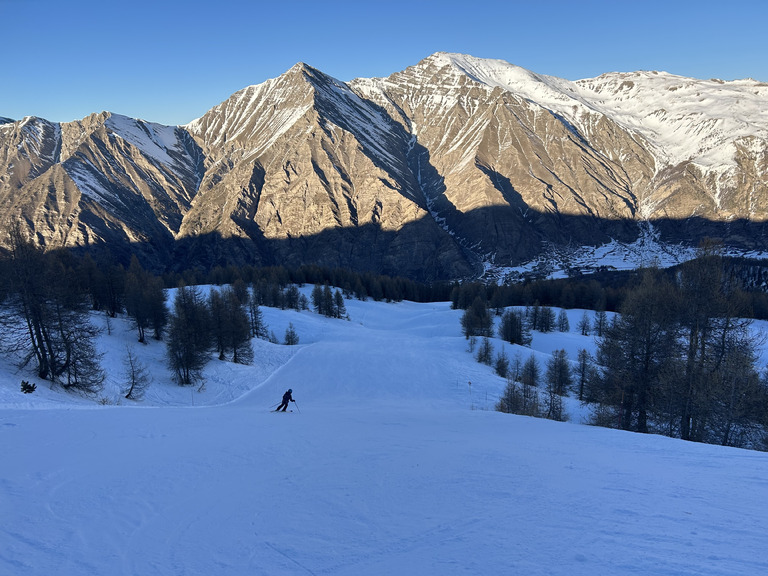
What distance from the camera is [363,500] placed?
264 inches

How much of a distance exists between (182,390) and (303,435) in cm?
2480

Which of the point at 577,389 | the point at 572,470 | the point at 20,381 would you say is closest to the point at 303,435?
the point at 572,470

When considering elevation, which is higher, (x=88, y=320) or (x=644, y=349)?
(x=644, y=349)

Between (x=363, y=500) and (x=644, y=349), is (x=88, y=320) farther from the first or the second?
(x=644, y=349)

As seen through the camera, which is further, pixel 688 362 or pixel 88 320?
pixel 88 320

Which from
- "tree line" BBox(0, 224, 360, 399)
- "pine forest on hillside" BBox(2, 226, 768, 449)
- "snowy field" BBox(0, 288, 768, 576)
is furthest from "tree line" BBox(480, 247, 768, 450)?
"tree line" BBox(0, 224, 360, 399)

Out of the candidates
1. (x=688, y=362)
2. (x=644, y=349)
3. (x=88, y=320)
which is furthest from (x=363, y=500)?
(x=88, y=320)

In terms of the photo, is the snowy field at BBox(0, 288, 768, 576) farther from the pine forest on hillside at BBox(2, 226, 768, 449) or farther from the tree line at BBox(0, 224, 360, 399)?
the tree line at BBox(0, 224, 360, 399)

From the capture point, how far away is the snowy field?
480 centimetres

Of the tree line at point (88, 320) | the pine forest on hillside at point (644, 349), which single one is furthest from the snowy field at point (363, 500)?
the tree line at point (88, 320)

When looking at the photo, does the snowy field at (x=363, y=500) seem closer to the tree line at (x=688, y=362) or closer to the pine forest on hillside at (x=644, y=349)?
the tree line at (x=688, y=362)

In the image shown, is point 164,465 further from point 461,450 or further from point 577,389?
point 577,389

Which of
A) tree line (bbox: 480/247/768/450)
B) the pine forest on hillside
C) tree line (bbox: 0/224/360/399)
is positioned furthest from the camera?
tree line (bbox: 0/224/360/399)

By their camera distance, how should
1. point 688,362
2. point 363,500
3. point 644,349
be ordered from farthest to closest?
point 644,349, point 688,362, point 363,500
